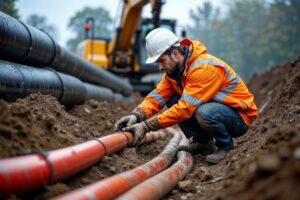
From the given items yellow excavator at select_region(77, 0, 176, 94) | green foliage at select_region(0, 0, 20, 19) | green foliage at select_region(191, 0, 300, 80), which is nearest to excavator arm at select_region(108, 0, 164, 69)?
yellow excavator at select_region(77, 0, 176, 94)

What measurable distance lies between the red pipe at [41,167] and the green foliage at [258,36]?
30877 mm

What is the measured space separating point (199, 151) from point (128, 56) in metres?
8.26

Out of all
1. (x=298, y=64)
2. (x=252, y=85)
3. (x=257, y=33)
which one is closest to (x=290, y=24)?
(x=257, y=33)

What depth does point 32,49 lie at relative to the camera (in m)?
4.48

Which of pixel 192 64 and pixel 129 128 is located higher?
pixel 192 64

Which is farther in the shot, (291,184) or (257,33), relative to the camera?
(257,33)

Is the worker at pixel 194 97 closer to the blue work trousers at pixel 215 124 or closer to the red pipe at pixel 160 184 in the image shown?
the blue work trousers at pixel 215 124

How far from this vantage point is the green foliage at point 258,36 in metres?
32.2

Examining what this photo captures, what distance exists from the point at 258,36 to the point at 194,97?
38837 millimetres

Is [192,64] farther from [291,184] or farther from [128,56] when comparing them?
[128,56]

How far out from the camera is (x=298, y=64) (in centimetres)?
648

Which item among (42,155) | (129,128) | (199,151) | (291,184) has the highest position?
(291,184)

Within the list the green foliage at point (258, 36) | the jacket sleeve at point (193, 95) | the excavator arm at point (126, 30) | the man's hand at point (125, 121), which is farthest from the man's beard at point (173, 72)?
the green foliage at point (258, 36)

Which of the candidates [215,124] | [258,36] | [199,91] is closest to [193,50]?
[199,91]
